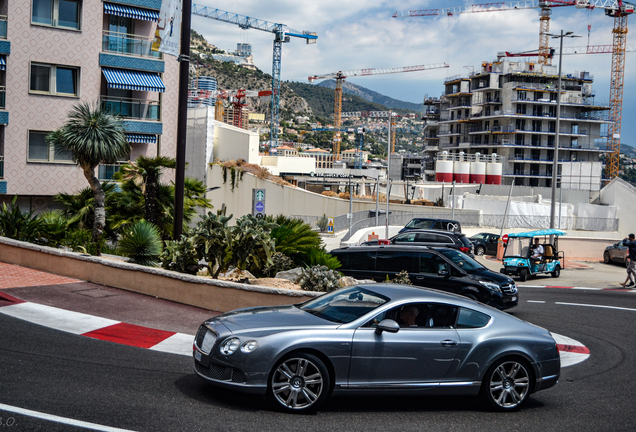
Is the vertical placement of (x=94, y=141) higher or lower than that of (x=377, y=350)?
higher

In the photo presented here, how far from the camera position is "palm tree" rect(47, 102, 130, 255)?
16.2 meters

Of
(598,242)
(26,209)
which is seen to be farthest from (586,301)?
(26,209)

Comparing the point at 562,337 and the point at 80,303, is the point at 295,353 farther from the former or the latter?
the point at 562,337

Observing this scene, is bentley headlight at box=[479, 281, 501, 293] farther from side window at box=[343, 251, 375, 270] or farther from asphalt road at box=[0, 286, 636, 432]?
asphalt road at box=[0, 286, 636, 432]

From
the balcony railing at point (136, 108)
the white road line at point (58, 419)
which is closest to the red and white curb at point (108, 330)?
the white road line at point (58, 419)

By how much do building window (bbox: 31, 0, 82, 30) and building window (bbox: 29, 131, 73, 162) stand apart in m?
4.96

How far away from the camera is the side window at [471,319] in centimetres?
755

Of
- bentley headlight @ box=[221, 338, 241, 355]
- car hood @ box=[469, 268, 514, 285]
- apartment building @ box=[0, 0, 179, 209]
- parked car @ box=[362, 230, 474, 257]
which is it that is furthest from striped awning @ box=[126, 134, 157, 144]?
bentley headlight @ box=[221, 338, 241, 355]

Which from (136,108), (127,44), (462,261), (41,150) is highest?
(127,44)

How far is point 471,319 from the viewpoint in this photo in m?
7.62

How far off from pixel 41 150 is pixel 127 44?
6594mm

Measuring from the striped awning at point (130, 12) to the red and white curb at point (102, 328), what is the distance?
67.6ft

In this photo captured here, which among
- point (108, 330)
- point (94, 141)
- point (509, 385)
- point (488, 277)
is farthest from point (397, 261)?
point (94, 141)

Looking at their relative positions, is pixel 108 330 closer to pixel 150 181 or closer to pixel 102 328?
pixel 102 328
